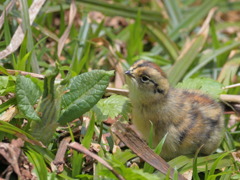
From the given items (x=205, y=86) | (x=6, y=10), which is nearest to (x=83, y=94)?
(x=6, y=10)

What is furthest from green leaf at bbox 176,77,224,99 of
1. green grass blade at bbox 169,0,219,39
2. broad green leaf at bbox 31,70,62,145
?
green grass blade at bbox 169,0,219,39

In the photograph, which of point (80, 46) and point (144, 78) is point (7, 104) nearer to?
point (144, 78)

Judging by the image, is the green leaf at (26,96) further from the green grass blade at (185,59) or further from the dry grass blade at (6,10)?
the green grass blade at (185,59)

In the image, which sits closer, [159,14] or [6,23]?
[6,23]

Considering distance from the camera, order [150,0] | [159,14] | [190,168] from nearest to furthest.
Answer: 1. [190,168]
2. [159,14]
3. [150,0]

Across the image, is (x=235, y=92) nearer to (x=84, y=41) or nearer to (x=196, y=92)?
(x=196, y=92)

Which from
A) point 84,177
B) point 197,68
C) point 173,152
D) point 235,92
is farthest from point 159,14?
point 84,177
